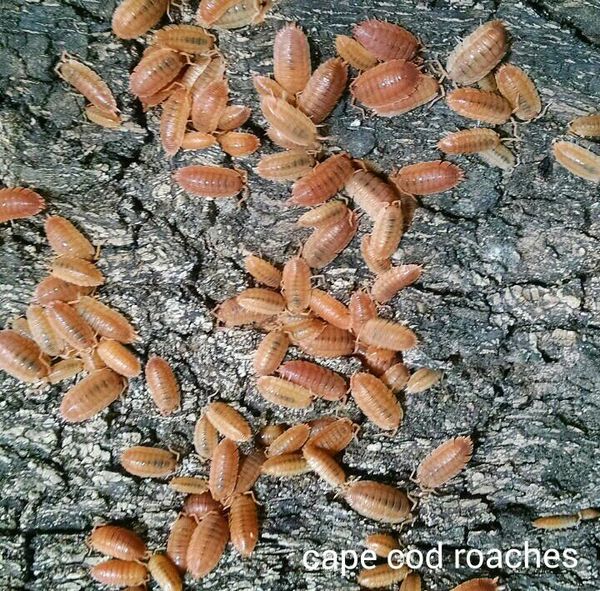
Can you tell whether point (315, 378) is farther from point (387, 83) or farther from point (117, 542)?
point (387, 83)

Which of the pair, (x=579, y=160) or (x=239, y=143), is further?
(x=239, y=143)

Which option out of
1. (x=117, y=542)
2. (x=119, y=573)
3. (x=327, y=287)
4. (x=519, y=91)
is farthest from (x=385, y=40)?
(x=119, y=573)

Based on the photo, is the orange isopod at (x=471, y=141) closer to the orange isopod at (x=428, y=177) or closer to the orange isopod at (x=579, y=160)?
the orange isopod at (x=428, y=177)

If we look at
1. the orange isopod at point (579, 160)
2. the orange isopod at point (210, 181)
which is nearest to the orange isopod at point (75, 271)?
the orange isopod at point (210, 181)

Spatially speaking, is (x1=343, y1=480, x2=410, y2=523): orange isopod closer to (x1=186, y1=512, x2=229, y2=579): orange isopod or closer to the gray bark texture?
the gray bark texture

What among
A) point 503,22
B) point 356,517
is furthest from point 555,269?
point 356,517

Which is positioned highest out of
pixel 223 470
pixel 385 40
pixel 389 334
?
pixel 385 40

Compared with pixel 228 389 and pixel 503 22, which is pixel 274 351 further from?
pixel 503 22
